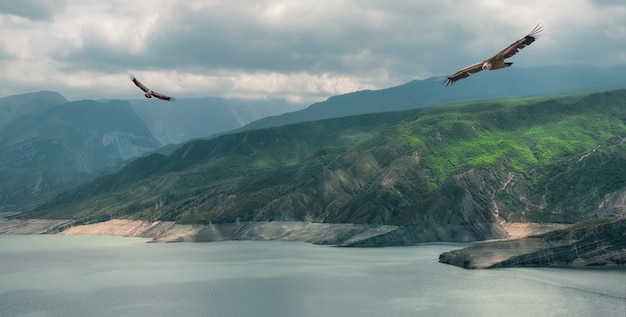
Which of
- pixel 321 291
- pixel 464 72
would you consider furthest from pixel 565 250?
pixel 464 72

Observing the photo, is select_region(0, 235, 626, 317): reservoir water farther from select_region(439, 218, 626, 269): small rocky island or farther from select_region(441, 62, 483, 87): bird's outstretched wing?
select_region(441, 62, 483, 87): bird's outstretched wing

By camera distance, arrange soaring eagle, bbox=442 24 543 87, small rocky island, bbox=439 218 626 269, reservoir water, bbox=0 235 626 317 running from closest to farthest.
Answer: soaring eagle, bbox=442 24 543 87 < reservoir water, bbox=0 235 626 317 < small rocky island, bbox=439 218 626 269

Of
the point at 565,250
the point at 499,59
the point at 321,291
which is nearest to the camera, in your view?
the point at 499,59

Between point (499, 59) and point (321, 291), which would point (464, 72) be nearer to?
point (499, 59)

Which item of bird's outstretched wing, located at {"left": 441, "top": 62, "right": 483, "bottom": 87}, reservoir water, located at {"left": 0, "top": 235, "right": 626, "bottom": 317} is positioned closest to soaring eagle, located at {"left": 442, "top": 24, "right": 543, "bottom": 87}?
bird's outstretched wing, located at {"left": 441, "top": 62, "right": 483, "bottom": 87}

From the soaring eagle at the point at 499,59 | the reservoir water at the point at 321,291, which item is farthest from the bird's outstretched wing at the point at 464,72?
the reservoir water at the point at 321,291

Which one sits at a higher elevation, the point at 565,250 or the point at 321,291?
the point at 321,291

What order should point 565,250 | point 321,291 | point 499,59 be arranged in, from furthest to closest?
1. point 565,250
2. point 321,291
3. point 499,59

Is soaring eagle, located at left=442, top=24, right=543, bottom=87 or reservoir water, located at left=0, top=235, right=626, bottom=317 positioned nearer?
soaring eagle, located at left=442, top=24, right=543, bottom=87
